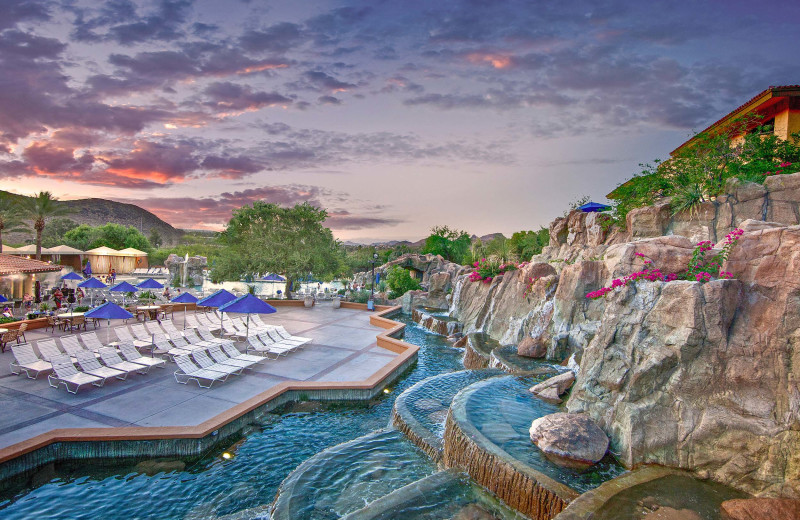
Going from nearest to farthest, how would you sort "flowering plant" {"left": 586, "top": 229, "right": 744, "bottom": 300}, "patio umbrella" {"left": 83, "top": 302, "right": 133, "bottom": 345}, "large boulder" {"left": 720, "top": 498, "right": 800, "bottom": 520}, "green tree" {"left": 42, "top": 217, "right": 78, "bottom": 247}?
"large boulder" {"left": 720, "top": 498, "right": 800, "bottom": 520}, "flowering plant" {"left": 586, "top": 229, "right": 744, "bottom": 300}, "patio umbrella" {"left": 83, "top": 302, "right": 133, "bottom": 345}, "green tree" {"left": 42, "top": 217, "right": 78, "bottom": 247}

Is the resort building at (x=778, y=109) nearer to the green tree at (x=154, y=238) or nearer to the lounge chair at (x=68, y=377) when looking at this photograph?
the lounge chair at (x=68, y=377)

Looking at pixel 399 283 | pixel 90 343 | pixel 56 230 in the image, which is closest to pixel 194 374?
pixel 90 343

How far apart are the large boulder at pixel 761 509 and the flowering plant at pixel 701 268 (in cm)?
328

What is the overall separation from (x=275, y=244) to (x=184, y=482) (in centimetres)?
2079

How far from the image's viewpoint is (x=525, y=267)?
1664 centimetres

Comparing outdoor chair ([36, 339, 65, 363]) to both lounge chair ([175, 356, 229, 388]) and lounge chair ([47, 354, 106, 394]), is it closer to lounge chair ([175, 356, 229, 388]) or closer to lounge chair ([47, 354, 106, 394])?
lounge chair ([47, 354, 106, 394])

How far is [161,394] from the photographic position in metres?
9.41

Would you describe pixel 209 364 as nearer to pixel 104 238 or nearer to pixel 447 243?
pixel 447 243

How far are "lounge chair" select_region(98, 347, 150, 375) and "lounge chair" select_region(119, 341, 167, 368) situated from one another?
0.12 m

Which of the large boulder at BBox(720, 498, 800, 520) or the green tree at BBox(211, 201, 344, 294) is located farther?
the green tree at BBox(211, 201, 344, 294)

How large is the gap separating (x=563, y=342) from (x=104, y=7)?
791 inches

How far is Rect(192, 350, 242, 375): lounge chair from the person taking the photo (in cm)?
1066

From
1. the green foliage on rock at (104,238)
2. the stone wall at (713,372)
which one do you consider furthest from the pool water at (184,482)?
the green foliage on rock at (104,238)

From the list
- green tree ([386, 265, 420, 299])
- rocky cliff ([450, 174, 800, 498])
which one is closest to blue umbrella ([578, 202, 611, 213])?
green tree ([386, 265, 420, 299])
